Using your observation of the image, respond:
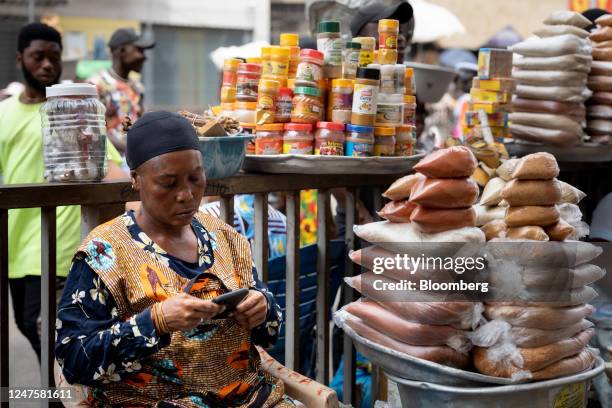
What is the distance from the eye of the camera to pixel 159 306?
2.05m

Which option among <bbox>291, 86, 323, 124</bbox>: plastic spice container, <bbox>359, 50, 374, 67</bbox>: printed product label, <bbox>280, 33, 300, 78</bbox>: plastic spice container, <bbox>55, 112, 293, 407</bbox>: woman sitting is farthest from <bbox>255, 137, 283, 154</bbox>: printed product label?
<bbox>55, 112, 293, 407</bbox>: woman sitting

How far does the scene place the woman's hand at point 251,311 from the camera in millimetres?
2207

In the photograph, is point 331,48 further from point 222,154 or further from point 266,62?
point 222,154

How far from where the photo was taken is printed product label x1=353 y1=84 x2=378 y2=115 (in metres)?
3.06

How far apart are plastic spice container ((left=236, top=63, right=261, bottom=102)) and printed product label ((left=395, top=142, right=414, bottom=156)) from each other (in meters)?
0.63

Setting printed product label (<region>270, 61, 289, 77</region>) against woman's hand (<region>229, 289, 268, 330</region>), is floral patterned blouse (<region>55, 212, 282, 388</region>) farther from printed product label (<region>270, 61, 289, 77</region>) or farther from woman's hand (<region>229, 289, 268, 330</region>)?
printed product label (<region>270, 61, 289, 77</region>)

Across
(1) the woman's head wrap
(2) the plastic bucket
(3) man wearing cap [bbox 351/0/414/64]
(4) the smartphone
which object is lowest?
(2) the plastic bucket

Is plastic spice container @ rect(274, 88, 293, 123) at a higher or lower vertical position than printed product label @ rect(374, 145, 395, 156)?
higher

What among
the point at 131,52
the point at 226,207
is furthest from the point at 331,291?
the point at 131,52

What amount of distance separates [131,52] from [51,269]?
5.07 metres

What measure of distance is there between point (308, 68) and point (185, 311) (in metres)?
1.39

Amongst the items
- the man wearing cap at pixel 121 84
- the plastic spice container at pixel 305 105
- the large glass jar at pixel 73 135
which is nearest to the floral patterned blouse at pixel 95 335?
the large glass jar at pixel 73 135

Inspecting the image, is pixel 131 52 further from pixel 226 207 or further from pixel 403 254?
pixel 403 254

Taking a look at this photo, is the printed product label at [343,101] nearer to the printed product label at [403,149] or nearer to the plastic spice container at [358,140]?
the plastic spice container at [358,140]
